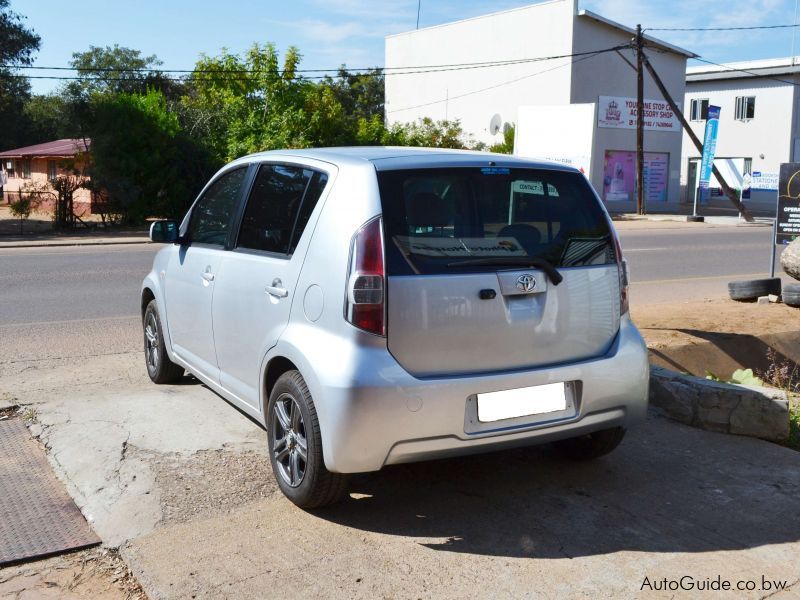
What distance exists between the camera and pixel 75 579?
11.5 feet

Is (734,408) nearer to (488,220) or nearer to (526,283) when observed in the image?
(526,283)

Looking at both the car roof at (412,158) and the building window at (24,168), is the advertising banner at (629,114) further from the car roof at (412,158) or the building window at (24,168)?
the car roof at (412,158)

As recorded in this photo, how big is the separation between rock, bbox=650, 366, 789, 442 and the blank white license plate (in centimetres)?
170

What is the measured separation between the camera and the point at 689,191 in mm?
52844

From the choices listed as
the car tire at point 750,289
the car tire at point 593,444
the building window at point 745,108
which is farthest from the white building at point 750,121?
the car tire at point 593,444

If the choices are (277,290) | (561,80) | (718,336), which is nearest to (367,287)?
(277,290)

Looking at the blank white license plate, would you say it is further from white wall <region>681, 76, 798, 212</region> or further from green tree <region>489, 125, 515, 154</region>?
white wall <region>681, 76, 798, 212</region>

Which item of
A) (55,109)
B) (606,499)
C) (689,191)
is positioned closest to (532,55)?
(689,191)

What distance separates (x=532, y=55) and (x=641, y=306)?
31993mm

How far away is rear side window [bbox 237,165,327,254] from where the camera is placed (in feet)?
14.0

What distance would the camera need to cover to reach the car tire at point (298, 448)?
3.85m

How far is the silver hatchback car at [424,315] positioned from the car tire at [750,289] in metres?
7.35

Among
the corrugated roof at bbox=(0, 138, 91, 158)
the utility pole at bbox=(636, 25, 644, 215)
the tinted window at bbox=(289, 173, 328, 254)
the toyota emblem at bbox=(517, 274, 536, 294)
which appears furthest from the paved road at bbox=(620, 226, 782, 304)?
the corrugated roof at bbox=(0, 138, 91, 158)

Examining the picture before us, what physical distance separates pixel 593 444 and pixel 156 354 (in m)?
3.25
